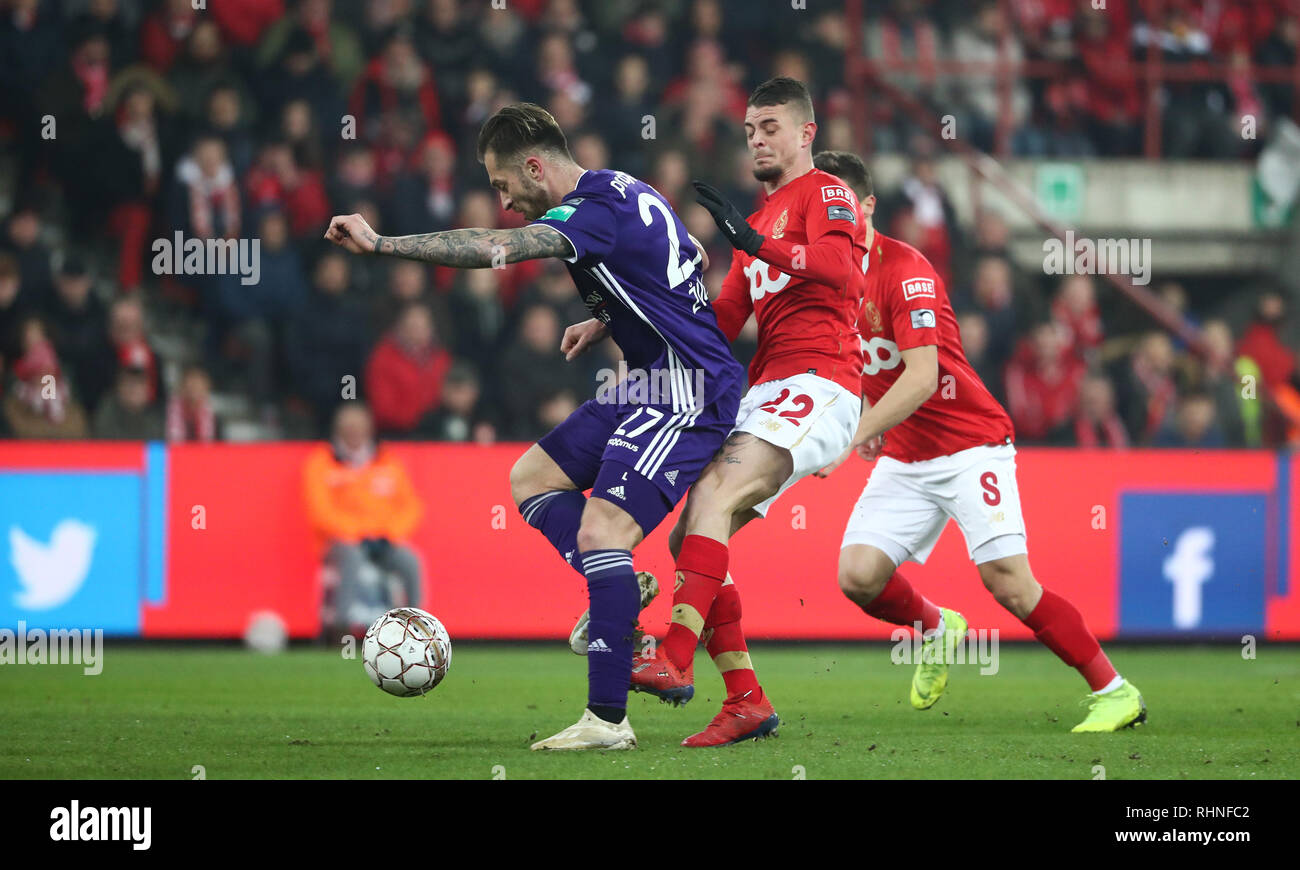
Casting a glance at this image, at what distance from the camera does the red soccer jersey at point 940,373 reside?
696cm

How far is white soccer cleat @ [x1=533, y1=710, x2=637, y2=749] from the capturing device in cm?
555

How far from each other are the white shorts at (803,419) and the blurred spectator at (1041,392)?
6.55 meters

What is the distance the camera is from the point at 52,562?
10.3m

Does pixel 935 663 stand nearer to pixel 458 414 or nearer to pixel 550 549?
pixel 550 549

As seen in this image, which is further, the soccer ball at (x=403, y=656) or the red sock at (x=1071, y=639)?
the red sock at (x=1071, y=639)

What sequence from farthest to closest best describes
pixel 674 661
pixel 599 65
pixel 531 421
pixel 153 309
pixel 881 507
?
pixel 599 65 < pixel 153 309 < pixel 531 421 < pixel 881 507 < pixel 674 661

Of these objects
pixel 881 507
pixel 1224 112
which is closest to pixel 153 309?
pixel 881 507

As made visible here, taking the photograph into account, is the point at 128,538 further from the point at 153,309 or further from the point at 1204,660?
the point at 1204,660

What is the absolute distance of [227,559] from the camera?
10.6 meters

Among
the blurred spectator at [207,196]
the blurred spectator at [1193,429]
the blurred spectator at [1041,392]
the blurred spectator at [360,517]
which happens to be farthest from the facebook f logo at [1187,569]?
the blurred spectator at [207,196]

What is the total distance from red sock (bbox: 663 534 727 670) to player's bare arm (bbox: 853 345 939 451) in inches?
35.5

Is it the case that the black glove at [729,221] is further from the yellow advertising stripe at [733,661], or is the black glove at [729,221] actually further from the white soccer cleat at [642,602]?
the yellow advertising stripe at [733,661]

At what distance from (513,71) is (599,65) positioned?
29.8 inches

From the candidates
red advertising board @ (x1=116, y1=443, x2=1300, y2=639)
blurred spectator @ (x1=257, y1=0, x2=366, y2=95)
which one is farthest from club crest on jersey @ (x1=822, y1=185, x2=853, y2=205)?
blurred spectator @ (x1=257, y1=0, x2=366, y2=95)
